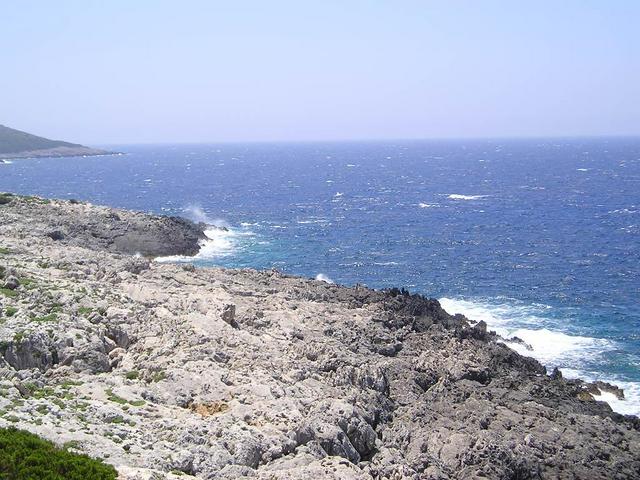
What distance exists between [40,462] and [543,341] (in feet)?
153

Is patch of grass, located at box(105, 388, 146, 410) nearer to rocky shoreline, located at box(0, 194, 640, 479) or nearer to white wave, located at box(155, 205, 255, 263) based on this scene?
rocky shoreline, located at box(0, 194, 640, 479)

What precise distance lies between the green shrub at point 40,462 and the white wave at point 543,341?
36.6 metres

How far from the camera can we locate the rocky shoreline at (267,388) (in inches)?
1088

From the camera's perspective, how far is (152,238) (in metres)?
86.2

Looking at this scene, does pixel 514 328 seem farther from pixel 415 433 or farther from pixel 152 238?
pixel 152 238

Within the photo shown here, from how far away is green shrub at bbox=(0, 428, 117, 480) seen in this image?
66.1 ft

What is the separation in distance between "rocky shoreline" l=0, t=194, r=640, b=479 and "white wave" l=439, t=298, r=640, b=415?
3.43 metres

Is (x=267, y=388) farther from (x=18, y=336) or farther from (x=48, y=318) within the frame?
(x=48, y=318)

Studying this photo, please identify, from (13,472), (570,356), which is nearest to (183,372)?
(13,472)

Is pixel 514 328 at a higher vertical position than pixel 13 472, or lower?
lower

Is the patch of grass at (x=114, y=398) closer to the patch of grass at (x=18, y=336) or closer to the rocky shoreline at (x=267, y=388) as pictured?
the rocky shoreline at (x=267, y=388)

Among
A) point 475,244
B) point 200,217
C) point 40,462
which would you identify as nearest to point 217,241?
point 200,217

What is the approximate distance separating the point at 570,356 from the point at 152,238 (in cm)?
5555

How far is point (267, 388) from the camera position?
1336 inches
